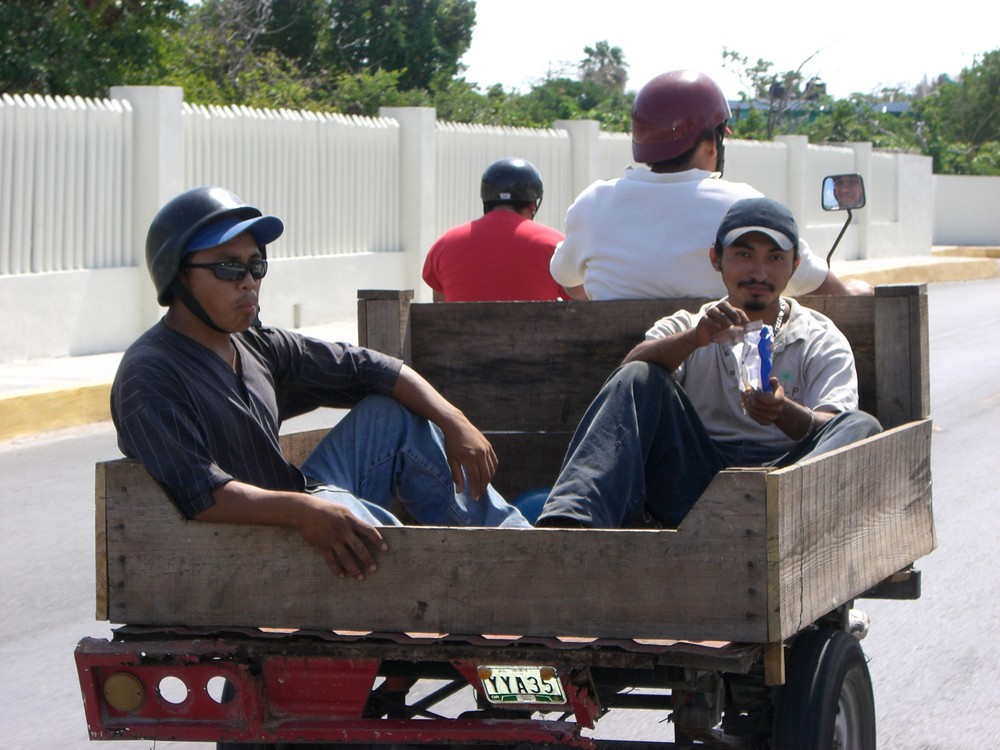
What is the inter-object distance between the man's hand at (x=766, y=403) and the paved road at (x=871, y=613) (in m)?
1.41

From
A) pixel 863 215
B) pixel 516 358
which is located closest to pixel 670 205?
pixel 516 358

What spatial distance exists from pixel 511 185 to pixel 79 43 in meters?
13.3

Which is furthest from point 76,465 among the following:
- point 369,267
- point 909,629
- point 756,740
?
point 369,267

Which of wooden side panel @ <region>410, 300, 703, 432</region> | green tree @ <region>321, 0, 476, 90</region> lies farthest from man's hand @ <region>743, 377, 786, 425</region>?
green tree @ <region>321, 0, 476, 90</region>

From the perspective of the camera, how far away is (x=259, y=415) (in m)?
3.71

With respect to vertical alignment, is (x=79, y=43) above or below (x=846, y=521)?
above

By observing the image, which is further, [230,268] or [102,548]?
[230,268]

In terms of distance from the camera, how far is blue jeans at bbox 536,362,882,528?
11.8ft

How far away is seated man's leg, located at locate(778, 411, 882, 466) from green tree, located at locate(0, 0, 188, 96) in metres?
16.1

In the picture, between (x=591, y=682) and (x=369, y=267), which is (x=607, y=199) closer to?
(x=591, y=682)

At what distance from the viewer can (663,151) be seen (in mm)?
4824

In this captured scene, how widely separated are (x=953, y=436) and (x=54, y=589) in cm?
676

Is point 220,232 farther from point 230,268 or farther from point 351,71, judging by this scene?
point 351,71

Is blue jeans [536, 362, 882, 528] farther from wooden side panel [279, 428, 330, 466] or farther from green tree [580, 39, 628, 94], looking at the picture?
green tree [580, 39, 628, 94]
